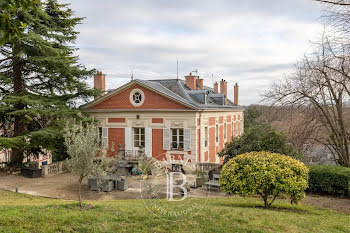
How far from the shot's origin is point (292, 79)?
1261 centimetres

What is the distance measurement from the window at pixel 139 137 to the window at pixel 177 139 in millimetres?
2321

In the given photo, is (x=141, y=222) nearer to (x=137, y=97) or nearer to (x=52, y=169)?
(x=52, y=169)

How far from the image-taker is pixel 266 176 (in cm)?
851

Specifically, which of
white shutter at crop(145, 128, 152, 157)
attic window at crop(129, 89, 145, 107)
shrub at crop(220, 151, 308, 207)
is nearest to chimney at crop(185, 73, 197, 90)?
attic window at crop(129, 89, 145, 107)

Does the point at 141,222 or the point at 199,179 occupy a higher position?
the point at 141,222

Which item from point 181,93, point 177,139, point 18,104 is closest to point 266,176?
point 177,139

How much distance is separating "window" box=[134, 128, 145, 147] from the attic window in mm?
1902

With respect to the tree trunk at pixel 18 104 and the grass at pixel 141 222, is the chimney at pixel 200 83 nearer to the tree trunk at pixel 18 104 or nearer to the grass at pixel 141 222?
the tree trunk at pixel 18 104

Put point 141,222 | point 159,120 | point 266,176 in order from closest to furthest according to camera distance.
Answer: point 141,222
point 266,176
point 159,120

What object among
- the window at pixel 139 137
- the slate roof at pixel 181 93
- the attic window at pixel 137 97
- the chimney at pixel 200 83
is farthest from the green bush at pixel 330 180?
the chimney at pixel 200 83

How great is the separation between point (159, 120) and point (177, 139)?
188 cm

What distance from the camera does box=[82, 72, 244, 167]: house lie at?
18859mm

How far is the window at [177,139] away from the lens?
19203 millimetres

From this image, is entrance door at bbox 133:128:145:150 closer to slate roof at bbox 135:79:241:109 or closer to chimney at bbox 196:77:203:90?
slate roof at bbox 135:79:241:109
